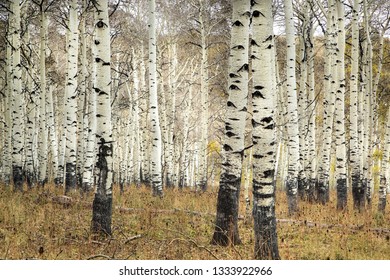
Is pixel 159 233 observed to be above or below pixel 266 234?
below

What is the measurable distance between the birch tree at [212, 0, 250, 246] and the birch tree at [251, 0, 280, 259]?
3.57 ft

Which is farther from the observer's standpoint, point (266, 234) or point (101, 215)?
point (101, 215)

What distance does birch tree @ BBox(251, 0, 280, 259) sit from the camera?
450 cm

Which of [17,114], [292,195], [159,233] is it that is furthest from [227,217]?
[17,114]

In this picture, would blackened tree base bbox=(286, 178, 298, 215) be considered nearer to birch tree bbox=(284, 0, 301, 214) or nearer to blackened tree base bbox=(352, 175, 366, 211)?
birch tree bbox=(284, 0, 301, 214)

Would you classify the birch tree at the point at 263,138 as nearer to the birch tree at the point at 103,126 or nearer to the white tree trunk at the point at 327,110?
the birch tree at the point at 103,126

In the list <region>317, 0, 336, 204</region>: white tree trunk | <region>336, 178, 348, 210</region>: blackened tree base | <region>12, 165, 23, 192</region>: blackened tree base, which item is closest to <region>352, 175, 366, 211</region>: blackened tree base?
<region>336, 178, 348, 210</region>: blackened tree base

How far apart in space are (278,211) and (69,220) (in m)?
5.27

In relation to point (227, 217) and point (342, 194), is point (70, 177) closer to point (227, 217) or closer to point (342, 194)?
point (227, 217)

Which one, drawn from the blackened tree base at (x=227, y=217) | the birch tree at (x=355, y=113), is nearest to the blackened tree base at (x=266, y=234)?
the blackened tree base at (x=227, y=217)

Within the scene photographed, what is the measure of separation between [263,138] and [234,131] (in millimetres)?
1162

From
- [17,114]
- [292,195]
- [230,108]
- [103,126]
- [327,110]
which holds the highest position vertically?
[327,110]

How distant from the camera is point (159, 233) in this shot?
624 cm
